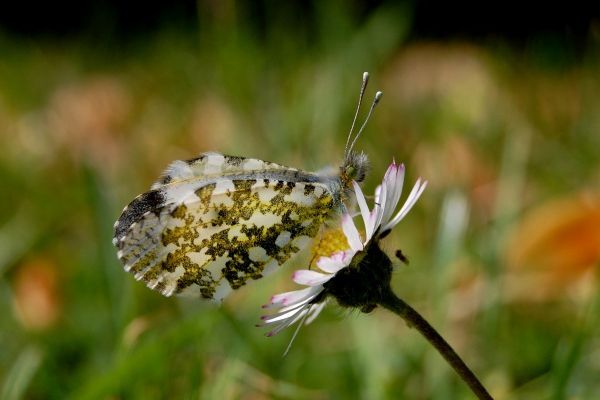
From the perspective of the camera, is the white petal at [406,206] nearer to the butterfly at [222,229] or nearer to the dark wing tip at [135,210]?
the butterfly at [222,229]

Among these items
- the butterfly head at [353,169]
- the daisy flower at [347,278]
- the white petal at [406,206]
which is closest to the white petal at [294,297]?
the daisy flower at [347,278]

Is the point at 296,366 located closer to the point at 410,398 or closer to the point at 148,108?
the point at 410,398

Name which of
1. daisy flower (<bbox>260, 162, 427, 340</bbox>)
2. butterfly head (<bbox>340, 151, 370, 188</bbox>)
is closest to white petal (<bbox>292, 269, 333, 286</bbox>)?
daisy flower (<bbox>260, 162, 427, 340</bbox>)

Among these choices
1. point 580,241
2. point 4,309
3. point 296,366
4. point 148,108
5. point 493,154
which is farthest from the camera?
point 148,108

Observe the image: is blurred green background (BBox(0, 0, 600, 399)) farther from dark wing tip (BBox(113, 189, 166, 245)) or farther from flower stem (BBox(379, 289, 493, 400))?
flower stem (BBox(379, 289, 493, 400))

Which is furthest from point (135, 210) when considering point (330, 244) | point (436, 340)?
point (436, 340)

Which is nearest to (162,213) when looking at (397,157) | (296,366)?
(296,366)
